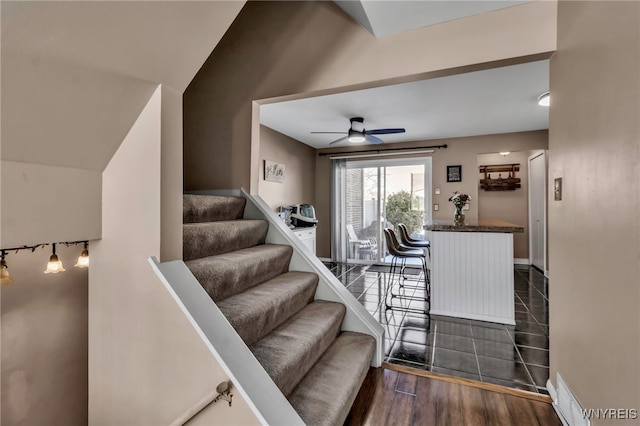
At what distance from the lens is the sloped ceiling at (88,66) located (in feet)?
2.47

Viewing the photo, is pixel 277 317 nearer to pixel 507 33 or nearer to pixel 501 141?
pixel 507 33

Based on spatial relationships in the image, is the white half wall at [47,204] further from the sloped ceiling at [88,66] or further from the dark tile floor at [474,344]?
the dark tile floor at [474,344]

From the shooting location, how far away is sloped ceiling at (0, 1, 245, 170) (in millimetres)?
752

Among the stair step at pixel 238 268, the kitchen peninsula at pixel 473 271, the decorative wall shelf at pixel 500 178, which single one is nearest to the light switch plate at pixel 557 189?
the kitchen peninsula at pixel 473 271

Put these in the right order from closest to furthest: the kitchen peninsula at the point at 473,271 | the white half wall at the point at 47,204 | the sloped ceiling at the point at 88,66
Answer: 1. the sloped ceiling at the point at 88,66
2. the white half wall at the point at 47,204
3. the kitchen peninsula at the point at 473,271

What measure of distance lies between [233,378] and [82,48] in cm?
113

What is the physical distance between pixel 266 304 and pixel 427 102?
3.18 meters

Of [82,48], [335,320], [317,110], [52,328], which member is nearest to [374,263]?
[317,110]

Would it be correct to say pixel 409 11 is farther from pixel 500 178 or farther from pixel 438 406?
pixel 500 178

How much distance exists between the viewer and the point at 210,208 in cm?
209

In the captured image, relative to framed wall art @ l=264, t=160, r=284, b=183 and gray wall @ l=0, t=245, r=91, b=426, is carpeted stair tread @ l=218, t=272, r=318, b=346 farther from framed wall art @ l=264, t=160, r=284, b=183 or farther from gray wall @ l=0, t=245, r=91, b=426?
framed wall art @ l=264, t=160, r=284, b=183

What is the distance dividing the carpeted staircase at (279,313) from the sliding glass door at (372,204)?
3919mm

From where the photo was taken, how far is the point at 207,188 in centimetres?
257

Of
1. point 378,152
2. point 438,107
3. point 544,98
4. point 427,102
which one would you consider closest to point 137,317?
point 427,102
